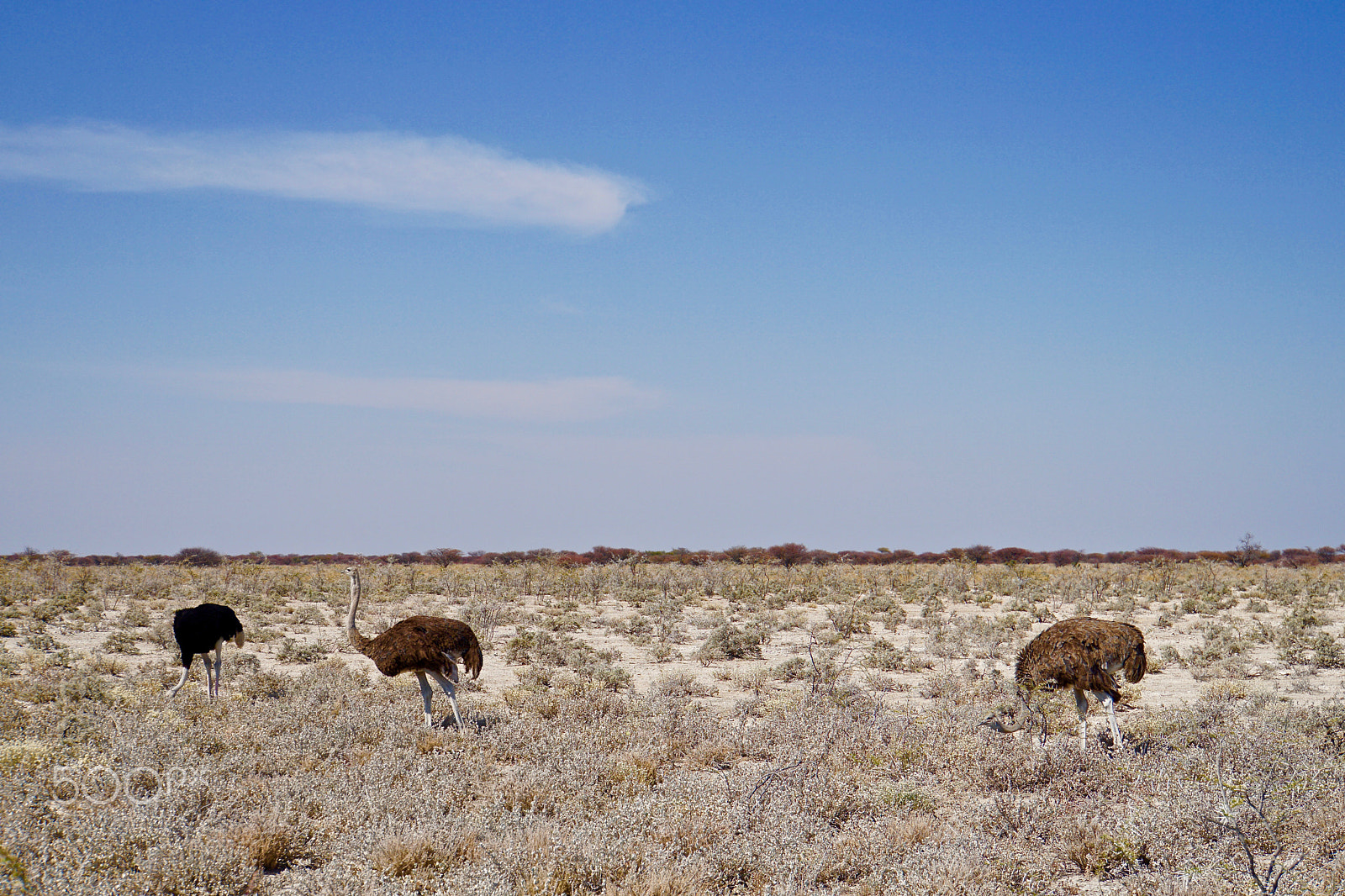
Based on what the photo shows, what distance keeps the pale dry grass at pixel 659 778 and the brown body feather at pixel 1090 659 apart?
1.74 feet

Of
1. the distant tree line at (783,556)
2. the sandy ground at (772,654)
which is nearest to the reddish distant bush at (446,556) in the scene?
the distant tree line at (783,556)

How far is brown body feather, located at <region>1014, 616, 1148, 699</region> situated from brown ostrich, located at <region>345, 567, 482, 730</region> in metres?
5.24

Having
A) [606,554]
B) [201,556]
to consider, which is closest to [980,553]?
[606,554]

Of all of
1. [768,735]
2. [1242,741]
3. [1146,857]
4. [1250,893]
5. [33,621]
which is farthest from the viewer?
[33,621]

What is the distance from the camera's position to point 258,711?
909 cm

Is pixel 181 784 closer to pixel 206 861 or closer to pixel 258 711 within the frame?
pixel 206 861

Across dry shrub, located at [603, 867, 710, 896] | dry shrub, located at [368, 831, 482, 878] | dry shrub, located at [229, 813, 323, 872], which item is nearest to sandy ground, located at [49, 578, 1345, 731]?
dry shrub, located at [229, 813, 323, 872]

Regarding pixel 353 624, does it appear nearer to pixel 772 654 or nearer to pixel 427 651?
pixel 427 651

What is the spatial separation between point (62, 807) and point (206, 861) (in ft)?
5.94

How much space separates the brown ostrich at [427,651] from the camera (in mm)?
8602

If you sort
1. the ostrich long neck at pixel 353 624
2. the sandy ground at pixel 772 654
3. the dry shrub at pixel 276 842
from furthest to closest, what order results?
1. the sandy ground at pixel 772 654
2. the ostrich long neck at pixel 353 624
3. the dry shrub at pixel 276 842

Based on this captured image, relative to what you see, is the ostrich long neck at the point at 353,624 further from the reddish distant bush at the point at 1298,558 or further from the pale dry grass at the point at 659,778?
the reddish distant bush at the point at 1298,558

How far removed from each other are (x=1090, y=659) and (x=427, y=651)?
5.97 m

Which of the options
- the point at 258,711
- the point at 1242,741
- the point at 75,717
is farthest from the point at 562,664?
the point at 1242,741
